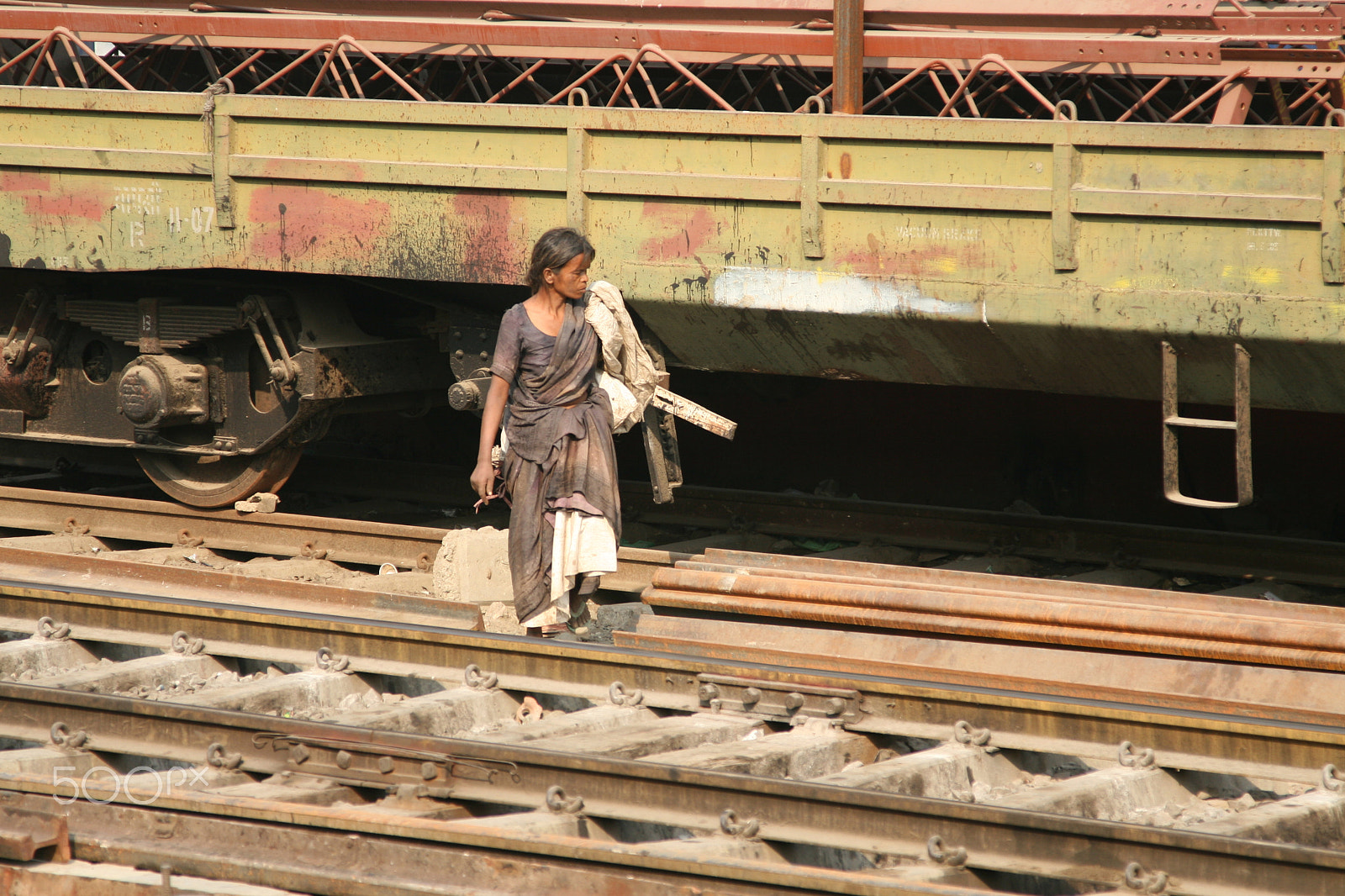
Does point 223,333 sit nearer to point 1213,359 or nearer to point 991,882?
point 1213,359

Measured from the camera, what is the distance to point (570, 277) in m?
5.45

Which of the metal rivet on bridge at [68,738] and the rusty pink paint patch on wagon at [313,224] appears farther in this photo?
the rusty pink paint patch on wagon at [313,224]

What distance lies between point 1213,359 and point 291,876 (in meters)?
3.85

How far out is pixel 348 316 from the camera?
7738mm

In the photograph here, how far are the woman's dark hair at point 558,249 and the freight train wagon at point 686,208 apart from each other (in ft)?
3.29

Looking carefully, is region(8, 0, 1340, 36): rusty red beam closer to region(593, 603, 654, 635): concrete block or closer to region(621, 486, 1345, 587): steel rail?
region(621, 486, 1345, 587): steel rail

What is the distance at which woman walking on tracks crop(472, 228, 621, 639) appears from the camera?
18.0ft

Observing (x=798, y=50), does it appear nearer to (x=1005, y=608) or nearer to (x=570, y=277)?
(x=570, y=277)

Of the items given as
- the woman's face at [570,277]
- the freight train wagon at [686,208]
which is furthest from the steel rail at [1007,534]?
the woman's face at [570,277]

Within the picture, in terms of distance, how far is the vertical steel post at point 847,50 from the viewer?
6.29 meters

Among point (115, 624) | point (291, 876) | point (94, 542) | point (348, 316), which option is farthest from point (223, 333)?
point (291, 876)

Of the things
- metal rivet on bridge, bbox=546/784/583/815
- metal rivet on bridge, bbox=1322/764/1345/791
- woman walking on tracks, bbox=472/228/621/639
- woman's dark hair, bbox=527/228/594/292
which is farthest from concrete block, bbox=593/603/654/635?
metal rivet on bridge, bbox=1322/764/1345/791

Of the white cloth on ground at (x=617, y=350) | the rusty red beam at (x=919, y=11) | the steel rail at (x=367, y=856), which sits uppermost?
the rusty red beam at (x=919, y=11)

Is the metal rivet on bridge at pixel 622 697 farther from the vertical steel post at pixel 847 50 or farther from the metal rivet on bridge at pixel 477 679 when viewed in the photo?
the vertical steel post at pixel 847 50
